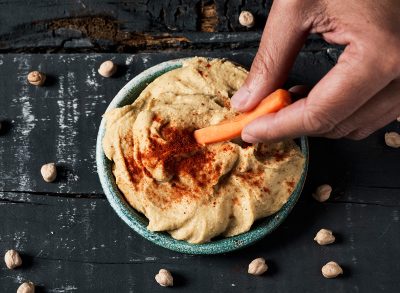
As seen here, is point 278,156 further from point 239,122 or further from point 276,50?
point 276,50

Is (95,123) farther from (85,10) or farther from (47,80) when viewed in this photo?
(85,10)

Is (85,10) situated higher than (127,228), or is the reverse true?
(85,10)

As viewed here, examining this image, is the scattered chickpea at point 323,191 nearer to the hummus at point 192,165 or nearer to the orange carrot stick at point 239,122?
the hummus at point 192,165

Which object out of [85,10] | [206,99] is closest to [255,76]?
[206,99]

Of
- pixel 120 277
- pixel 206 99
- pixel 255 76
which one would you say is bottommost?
pixel 120 277

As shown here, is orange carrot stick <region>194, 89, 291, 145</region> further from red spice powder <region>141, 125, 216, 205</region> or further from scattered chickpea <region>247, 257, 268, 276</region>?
scattered chickpea <region>247, 257, 268, 276</region>

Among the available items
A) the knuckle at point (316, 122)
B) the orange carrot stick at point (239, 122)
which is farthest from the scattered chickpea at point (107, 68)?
the knuckle at point (316, 122)
